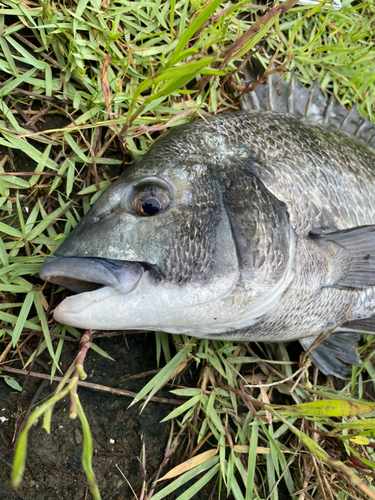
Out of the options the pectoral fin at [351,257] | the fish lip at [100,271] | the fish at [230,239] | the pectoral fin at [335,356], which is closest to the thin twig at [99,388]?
the fish at [230,239]

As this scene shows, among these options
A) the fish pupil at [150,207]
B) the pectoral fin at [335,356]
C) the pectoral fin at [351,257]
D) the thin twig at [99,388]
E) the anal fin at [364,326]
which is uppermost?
the fish pupil at [150,207]

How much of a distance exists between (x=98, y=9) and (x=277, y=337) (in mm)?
2013

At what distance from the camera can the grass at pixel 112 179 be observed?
1.77m

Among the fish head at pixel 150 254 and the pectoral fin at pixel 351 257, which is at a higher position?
the fish head at pixel 150 254

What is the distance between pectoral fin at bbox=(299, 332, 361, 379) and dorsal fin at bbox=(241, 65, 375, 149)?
1369 millimetres

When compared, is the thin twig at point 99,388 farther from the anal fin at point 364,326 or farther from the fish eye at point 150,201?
the anal fin at point 364,326

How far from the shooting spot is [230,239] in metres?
1.52

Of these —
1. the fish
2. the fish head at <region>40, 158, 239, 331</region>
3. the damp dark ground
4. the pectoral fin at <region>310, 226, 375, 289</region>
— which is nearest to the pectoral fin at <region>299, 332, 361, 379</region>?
the fish

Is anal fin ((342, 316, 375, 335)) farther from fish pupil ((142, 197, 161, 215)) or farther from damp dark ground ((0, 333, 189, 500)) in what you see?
fish pupil ((142, 197, 161, 215))

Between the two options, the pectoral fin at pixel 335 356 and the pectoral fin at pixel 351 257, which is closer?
the pectoral fin at pixel 351 257

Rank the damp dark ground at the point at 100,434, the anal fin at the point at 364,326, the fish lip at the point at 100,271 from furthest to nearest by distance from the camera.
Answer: the anal fin at the point at 364,326
the damp dark ground at the point at 100,434
the fish lip at the point at 100,271

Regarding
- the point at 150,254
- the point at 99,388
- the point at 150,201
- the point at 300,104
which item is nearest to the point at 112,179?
the point at 150,201

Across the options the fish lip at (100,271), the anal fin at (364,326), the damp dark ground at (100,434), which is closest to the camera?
the fish lip at (100,271)

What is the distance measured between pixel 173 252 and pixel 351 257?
3.17 feet
